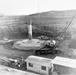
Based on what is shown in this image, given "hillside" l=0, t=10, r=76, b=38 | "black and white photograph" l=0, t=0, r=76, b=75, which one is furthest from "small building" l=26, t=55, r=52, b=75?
"hillside" l=0, t=10, r=76, b=38

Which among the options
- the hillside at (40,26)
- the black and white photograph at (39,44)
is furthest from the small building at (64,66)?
the hillside at (40,26)

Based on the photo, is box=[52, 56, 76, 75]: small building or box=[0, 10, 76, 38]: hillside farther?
box=[0, 10, 76, 38]: hillside

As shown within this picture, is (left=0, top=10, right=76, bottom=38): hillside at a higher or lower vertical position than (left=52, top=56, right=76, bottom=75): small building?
higher

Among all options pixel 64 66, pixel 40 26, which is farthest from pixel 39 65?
pixel 40 26

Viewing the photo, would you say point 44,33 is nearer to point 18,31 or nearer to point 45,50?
point 18,31

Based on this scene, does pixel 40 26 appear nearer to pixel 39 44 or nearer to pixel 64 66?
pixel 39 44

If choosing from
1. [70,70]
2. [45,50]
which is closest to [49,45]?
[45,50]

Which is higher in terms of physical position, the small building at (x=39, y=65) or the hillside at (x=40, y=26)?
the hillside at (x=40, y=26)

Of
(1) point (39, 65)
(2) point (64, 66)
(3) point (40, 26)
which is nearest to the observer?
(2) point (64, 66)

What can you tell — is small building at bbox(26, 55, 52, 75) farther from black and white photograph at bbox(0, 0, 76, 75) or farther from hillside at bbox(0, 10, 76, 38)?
hillside at bbox(0, 10, 76, 38)

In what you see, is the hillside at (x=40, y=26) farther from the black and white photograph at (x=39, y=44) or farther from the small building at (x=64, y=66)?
the small building at (x=64, y=66)

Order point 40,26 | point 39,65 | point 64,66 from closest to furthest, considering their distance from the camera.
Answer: point 64,66 → point 39,65 → point 40,26
